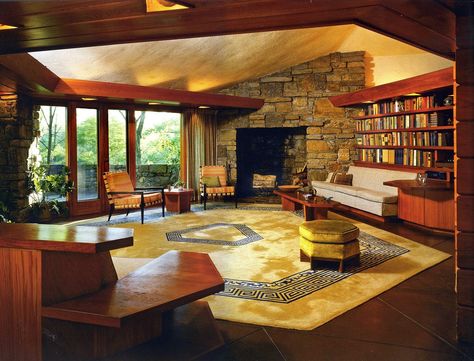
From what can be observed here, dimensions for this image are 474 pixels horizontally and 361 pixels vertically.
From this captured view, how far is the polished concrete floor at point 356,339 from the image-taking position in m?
2.24

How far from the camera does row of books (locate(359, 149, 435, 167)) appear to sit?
21.9 ft

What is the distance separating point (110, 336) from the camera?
2.10 meters

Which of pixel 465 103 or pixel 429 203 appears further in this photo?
pixel 429 203

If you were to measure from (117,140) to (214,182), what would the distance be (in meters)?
2.04

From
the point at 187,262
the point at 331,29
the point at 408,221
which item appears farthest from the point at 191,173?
the point at 187,262

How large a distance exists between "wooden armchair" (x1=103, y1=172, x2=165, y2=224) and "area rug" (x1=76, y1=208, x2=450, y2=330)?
38 cm

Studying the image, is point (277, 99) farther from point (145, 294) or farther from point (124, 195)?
point (145, 294)

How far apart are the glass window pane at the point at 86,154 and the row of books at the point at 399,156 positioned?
5.26 meters

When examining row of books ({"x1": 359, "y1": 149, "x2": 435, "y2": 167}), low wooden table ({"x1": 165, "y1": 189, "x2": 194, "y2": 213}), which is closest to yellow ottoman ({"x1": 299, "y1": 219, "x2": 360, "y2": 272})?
row of books ({"x1": 359, "y1": 149, "x2": 435, "y2": 167})

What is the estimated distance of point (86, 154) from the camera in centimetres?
739

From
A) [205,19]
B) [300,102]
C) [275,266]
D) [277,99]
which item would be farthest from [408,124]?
[205,19]

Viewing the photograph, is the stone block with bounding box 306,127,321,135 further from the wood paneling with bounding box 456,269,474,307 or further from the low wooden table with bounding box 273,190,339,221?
the wood paneling with bounding box 456,269,474,307

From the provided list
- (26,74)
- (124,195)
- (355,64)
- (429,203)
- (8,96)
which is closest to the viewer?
(26,74)

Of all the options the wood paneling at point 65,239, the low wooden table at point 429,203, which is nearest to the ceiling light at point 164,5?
the wood paneling at point 65,239
